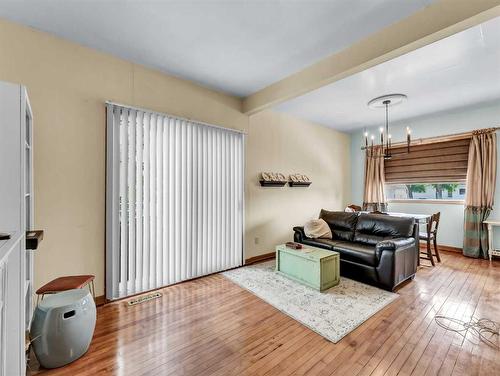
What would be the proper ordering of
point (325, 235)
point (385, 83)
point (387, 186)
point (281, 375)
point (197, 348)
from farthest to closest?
1. point (387, 186)
2. point (325, 235)
3. point (385, 83)
4. point (197, 348)
5. point (281, 375)

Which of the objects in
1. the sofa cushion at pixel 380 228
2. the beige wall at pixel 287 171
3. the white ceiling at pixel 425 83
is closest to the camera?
the white ceiling at pixel 425 83

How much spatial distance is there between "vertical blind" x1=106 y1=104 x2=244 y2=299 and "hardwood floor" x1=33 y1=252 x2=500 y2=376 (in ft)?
1.43

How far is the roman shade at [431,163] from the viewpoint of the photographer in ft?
Result: 15.9

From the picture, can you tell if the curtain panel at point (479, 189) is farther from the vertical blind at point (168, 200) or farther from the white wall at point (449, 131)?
the vertical blind at point (168, 200)

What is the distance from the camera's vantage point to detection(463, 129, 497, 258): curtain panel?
4.42m

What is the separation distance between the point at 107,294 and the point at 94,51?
2822mm

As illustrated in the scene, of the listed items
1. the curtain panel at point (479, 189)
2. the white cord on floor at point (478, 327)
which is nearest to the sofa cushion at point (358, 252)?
the white cord on floor at point (478, 327)

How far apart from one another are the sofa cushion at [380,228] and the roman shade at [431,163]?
2009 mm

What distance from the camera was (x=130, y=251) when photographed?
9.58ft

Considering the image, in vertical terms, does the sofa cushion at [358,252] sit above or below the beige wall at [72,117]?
below

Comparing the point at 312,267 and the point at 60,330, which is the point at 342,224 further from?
the point at 60,330

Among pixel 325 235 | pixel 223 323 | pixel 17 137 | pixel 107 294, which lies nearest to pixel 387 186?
pixel 325 235

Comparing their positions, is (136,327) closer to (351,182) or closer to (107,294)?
(107,294)

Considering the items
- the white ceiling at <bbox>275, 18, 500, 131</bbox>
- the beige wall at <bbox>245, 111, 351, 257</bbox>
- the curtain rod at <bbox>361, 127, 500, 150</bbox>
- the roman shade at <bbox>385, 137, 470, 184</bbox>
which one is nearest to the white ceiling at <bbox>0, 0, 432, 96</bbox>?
the white ceiling at <bbox>275, 18, 500, 131</bbox>
